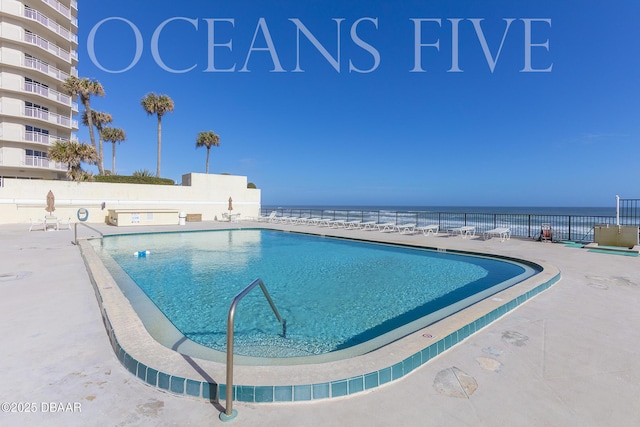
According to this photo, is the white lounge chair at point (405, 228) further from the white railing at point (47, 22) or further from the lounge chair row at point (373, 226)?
the white railing at point (47, 22)

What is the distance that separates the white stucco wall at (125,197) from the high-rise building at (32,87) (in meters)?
6.31

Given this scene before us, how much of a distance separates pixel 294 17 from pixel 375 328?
47.0 ft

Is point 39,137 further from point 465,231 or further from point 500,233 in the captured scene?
point 500,233

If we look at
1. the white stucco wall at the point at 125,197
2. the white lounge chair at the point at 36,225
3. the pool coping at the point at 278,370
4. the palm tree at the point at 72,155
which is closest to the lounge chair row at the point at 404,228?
the white stucco wall at the point at 125,197

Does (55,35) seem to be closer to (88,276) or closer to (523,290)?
(88,276)

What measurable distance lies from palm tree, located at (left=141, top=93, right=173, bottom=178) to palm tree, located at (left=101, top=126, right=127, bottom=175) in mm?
8693

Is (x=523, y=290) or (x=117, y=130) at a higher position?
(x=117, y=130)

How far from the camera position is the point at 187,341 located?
282cm

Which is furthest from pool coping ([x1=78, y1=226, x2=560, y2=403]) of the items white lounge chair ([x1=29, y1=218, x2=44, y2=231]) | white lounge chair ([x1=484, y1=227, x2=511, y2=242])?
white lounge chair ([x1=29, y1=218, x2=44, y2=231])

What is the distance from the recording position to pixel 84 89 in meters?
20.5

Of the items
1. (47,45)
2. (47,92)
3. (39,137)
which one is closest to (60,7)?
(47,45)

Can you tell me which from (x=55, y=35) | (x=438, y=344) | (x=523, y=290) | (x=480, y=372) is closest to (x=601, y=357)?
(x=480, y=372)

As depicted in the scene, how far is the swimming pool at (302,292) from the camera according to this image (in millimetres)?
3152

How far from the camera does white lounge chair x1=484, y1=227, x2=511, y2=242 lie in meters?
10.1
